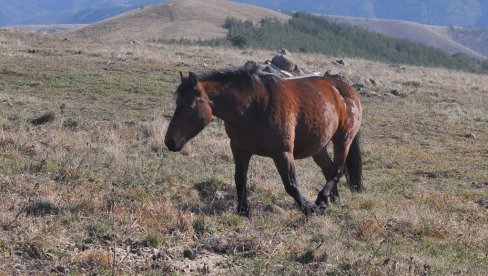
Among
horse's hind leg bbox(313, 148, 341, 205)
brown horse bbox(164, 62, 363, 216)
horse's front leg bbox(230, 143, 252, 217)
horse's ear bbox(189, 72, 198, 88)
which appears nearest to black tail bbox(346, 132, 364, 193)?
horse's hind leg bbox(313, 148, 341, 205)

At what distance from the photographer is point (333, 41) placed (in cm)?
7962

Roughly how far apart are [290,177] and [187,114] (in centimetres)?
150

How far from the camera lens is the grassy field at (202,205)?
18.1 feet

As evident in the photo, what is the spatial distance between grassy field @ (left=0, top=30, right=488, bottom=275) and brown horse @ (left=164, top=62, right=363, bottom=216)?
721 millimetres

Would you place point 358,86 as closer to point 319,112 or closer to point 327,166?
point 327,166

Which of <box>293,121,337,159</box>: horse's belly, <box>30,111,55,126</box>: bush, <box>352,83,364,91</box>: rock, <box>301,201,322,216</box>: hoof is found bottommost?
<box>352,83,364,91</box>: rock

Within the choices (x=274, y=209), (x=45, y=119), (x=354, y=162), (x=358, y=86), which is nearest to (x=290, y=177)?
(x=274, y=209)

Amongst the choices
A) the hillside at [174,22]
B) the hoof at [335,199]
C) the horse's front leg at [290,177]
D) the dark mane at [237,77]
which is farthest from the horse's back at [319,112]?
the hillside at [174,22]

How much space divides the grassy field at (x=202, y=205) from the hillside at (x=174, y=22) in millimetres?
43643

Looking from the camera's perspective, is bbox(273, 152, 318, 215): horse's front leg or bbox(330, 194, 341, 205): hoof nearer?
bbox(273, 152, 318, 215): horse's front leg

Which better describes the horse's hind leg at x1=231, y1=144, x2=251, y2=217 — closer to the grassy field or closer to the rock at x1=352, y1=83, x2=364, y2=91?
the grassy field

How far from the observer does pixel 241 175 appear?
782 cm

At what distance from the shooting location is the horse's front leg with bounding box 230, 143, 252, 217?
772 centimetres

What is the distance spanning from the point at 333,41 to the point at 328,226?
74382mm
